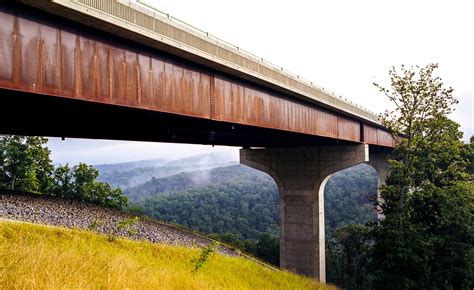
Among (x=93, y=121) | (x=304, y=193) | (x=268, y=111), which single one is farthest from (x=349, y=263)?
(x=93, y=121)

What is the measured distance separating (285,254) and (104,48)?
24561 millimetres

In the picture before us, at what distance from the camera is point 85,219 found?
16969 millimetres

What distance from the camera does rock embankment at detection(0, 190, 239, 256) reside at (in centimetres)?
1520

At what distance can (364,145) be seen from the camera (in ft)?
97.1

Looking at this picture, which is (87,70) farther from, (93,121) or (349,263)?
(349,263)

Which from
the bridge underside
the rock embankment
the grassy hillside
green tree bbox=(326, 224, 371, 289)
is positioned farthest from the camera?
green tree bbox=(326, 224, 371, 289)

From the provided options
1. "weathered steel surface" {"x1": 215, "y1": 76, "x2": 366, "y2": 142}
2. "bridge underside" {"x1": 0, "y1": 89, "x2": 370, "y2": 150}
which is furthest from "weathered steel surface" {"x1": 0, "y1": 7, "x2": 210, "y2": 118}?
"weathered steel surface" {"x1": 215, "y1": 76, "x2": 366, "y2": 142}

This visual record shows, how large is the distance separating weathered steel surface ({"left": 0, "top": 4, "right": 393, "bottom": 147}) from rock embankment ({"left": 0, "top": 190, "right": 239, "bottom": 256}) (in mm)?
6521

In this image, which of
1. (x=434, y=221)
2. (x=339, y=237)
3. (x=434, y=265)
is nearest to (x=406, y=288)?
(x=434, y=265)

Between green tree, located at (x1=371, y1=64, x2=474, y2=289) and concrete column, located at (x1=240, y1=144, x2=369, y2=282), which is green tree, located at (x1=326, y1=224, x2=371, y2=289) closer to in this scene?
concrete column, located at (x1=240, y1=144, x2=369, y2=282)

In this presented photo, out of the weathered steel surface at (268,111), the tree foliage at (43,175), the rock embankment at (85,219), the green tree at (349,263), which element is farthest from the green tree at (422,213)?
the green tree at (349,263)

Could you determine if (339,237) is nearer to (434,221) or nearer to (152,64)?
(434,221)

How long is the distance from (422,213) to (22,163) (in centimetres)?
3478

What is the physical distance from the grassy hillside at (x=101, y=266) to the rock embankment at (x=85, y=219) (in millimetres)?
2254
